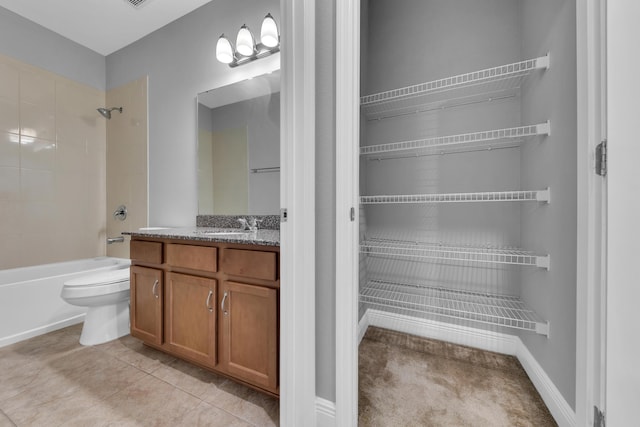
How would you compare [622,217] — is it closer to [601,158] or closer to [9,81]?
[601,158]

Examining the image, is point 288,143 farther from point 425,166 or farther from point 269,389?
point 425,166

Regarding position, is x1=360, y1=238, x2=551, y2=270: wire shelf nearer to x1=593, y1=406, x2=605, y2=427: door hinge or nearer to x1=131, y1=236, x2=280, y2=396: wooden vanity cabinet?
x1=593, y1=406, x2=605, y2=427: door hinge

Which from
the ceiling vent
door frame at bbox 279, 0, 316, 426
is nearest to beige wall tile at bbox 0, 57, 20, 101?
the ceiling vent

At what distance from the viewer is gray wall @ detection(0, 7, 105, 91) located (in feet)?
7.22

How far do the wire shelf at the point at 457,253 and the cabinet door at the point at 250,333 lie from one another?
0.84m

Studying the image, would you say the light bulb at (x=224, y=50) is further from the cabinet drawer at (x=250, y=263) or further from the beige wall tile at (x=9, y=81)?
the beige wall tile at (x=9, y=81)

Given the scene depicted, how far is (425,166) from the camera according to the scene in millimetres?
1859

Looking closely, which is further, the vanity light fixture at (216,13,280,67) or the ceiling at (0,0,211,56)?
the ceiling at (0,0,211,56)

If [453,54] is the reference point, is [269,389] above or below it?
below

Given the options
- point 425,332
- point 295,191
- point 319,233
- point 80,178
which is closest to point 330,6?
point 295,191

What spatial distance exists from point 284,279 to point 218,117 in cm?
171

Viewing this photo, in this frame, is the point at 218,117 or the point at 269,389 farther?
the point at 218,117

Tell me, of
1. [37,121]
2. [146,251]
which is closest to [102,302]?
[146,251]

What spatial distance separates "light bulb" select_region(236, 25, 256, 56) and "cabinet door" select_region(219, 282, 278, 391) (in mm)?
1724
